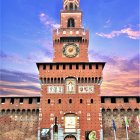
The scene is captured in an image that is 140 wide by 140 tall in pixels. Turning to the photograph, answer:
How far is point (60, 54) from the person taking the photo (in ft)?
163

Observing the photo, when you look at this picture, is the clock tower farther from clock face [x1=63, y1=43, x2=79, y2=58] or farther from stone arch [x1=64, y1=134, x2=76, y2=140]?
stone arch [x1=64, y1=134, x2=76, y2=140]

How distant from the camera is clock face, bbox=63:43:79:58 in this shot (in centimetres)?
4950

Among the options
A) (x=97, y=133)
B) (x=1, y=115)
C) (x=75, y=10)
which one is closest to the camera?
(x=97, y=133)

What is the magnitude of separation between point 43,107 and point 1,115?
764 centimetres

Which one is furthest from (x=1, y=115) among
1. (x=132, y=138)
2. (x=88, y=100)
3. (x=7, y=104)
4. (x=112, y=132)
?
(x=132, y=138)

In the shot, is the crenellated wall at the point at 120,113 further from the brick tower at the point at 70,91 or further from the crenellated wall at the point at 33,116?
the brick tower at the point at 70,91

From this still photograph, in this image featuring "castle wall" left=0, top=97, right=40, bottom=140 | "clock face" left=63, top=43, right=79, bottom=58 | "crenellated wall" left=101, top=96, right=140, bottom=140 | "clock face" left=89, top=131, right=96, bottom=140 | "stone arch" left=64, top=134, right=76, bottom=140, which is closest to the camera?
"clock face" left=89, top=131, right=96, bottom=140

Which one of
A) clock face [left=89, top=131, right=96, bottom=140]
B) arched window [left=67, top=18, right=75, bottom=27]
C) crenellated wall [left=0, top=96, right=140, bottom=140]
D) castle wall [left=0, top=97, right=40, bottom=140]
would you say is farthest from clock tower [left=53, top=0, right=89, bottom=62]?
clock face [left=89, top=131, right=96, bottom=140]

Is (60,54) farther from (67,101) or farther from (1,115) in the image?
(1,115)

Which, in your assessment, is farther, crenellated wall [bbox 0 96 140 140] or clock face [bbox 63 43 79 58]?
clock face [bbox 63 43 79 58]

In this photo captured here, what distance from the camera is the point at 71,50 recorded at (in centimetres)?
4975

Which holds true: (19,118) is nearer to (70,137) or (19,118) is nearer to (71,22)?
(70,137)

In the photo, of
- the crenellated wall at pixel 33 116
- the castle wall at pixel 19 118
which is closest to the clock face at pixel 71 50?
the crenellated wall at pixel 33 116

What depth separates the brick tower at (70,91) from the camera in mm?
44250
